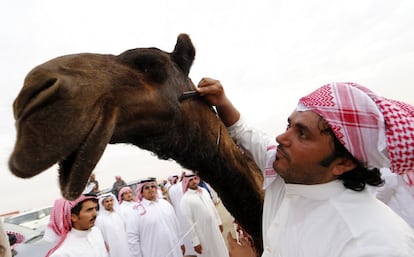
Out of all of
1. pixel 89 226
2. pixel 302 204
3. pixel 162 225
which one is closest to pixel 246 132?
pixel 302 204

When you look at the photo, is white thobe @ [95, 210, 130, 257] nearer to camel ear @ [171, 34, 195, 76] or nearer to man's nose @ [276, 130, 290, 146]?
camel ear @ [171, 34, 195, 76]

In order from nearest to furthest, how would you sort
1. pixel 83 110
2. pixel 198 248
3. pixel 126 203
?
pixel 83 110
pixel 198 248
pixel 126 203

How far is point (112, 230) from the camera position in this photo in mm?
6844

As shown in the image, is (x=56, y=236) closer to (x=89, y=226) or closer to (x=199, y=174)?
(x=89, y=226)

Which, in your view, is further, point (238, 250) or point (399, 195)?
point (399, 195)

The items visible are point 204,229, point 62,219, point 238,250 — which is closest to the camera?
point 238,250

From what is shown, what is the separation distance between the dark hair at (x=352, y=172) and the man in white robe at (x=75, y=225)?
3.19m

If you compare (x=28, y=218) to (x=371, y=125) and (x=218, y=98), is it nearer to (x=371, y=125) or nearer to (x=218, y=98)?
(x=218, y=98)

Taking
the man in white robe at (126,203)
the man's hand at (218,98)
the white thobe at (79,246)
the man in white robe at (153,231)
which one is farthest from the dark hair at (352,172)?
the man in white robe at (126,203)

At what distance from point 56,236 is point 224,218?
1166 cm

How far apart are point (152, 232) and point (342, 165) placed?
596 cm

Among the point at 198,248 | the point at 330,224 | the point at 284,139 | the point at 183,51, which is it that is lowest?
the point at 198,248

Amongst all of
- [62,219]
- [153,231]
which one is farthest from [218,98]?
[153,231]

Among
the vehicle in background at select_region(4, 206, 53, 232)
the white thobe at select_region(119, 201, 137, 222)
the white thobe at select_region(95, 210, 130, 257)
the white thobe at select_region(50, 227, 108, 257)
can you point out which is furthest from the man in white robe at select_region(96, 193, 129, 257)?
the vehicle in background at select_region(4, 206, 53, 232)
